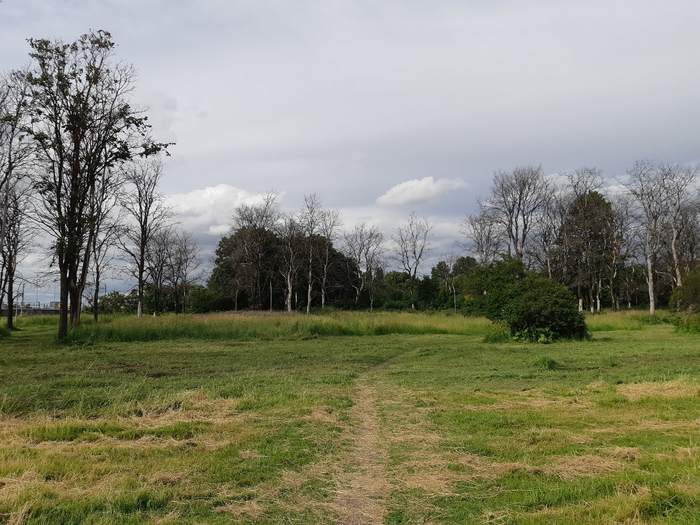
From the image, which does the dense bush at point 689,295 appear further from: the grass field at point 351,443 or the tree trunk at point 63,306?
the tree trunk at point 63,306

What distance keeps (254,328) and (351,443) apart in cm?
2142

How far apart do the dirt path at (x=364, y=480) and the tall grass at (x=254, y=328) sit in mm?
19661

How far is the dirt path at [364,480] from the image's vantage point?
454 centimetres

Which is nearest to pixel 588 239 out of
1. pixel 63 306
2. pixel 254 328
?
pixel 254 328

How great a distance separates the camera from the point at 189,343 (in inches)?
938

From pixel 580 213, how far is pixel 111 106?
44.1 metres

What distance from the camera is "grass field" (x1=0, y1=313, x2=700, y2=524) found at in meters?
4.53

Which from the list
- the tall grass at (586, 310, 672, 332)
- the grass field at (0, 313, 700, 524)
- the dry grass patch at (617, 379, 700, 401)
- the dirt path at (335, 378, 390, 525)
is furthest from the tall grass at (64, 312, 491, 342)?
the dirt path at (335, 378, 390, 525)

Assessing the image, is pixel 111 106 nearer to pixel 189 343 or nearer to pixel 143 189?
pixel 189 343

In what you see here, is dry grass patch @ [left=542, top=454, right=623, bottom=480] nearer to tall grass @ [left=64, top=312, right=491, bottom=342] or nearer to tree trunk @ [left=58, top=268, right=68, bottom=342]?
tall grass @ [left=64, top=312, right=491, bottom=342]

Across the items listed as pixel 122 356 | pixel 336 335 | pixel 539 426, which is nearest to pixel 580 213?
pixel 336 335

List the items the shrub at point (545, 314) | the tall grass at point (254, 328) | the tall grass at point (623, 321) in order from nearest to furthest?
the shrub at point (545, 314) → the tall grass at point (254, 328) → the tall grass at point (623, 321)

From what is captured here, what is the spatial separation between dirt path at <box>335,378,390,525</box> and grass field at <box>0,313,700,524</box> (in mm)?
22

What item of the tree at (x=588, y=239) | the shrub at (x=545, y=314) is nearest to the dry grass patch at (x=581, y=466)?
the shrub at (x=545, y=314)
